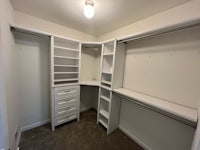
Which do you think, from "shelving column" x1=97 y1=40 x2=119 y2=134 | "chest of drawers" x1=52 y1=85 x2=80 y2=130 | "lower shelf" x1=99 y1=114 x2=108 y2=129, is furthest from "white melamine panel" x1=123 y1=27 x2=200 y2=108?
"chest of drawers" x1=52 y1=85 x2=80 y2=130

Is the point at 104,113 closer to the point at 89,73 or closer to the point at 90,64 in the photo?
the point at 89,73

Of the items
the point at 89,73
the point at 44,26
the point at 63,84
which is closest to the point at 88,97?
the point at 89,73

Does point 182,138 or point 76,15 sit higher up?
point 76,15

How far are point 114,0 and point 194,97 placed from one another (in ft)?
5.61

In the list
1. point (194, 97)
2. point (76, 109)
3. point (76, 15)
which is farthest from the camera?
point (76, 109)

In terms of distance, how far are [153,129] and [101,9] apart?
2268 millimetres

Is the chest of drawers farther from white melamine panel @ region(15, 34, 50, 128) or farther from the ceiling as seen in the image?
the ceiling

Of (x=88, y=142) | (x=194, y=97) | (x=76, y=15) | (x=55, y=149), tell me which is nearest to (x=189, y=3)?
(x=194, y=97)

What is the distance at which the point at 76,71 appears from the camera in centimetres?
241

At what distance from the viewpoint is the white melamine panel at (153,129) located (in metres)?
1.28

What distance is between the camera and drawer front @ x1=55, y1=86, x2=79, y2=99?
2.01m

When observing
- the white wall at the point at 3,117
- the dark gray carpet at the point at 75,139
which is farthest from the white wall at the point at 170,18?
the dark gray carpet at the point at 75,139

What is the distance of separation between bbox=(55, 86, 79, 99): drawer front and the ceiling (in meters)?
1.53

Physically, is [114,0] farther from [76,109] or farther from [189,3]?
[76,109]
